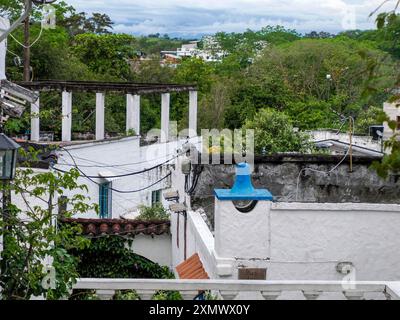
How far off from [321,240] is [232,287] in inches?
133

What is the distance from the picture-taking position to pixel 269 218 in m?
10.2

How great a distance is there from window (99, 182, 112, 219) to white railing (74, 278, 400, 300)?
19866 millimetres

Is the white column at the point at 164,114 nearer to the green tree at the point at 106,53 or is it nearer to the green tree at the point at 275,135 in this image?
the green tree at the point at 275,135

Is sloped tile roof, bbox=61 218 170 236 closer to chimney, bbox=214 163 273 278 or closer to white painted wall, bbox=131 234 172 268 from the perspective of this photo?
white painted wall, bbox=131 234 172 268

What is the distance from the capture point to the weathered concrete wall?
14641 mm

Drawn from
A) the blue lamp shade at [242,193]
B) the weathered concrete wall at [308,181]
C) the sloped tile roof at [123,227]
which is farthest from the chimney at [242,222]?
the sloped tile roof at [123,227]

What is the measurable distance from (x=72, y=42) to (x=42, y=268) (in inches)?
2522

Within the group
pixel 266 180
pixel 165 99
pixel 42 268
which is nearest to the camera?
pixel 42 268

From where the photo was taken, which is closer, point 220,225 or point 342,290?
point 342,290

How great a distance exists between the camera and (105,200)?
27281mm

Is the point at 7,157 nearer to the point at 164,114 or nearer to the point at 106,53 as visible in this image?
the point at 164,114

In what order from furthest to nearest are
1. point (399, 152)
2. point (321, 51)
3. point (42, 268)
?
1. point (321, 51)
2. point (42, 268)
3. point (399, 152)

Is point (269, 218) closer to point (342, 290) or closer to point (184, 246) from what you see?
point (342, 290)
